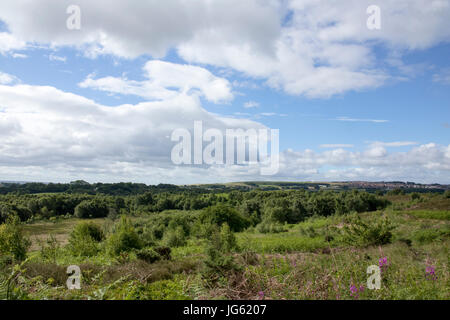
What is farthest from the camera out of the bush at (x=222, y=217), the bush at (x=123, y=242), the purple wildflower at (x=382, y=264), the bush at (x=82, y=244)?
the bush at (x=222, y=217)

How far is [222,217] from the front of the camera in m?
36.8

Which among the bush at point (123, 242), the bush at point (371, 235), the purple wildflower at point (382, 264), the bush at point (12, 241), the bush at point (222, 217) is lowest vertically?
the bush at point (222, 217)

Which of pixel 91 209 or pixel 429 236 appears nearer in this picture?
pixel 429 236

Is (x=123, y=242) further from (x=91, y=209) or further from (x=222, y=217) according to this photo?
(x=91, y=209)

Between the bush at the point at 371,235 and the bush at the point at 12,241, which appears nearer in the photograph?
the bush at the point at 371,235

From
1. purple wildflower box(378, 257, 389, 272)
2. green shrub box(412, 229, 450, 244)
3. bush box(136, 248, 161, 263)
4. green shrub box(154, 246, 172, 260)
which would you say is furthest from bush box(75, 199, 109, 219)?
purple wildflower box(378, 257, 389, 272)

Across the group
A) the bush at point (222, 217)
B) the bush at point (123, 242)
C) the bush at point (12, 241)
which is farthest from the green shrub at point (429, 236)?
the bush at point (222, 217)

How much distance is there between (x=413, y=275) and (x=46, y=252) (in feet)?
56.2

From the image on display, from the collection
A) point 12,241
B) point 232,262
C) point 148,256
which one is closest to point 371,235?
point 232,262

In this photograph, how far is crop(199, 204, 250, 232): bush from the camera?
36.5m

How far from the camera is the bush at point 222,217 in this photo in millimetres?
36500

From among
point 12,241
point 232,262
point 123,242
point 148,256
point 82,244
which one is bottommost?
point 82,244

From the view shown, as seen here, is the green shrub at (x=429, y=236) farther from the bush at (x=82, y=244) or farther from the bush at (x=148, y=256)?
the bush at (x=82, y=244)
